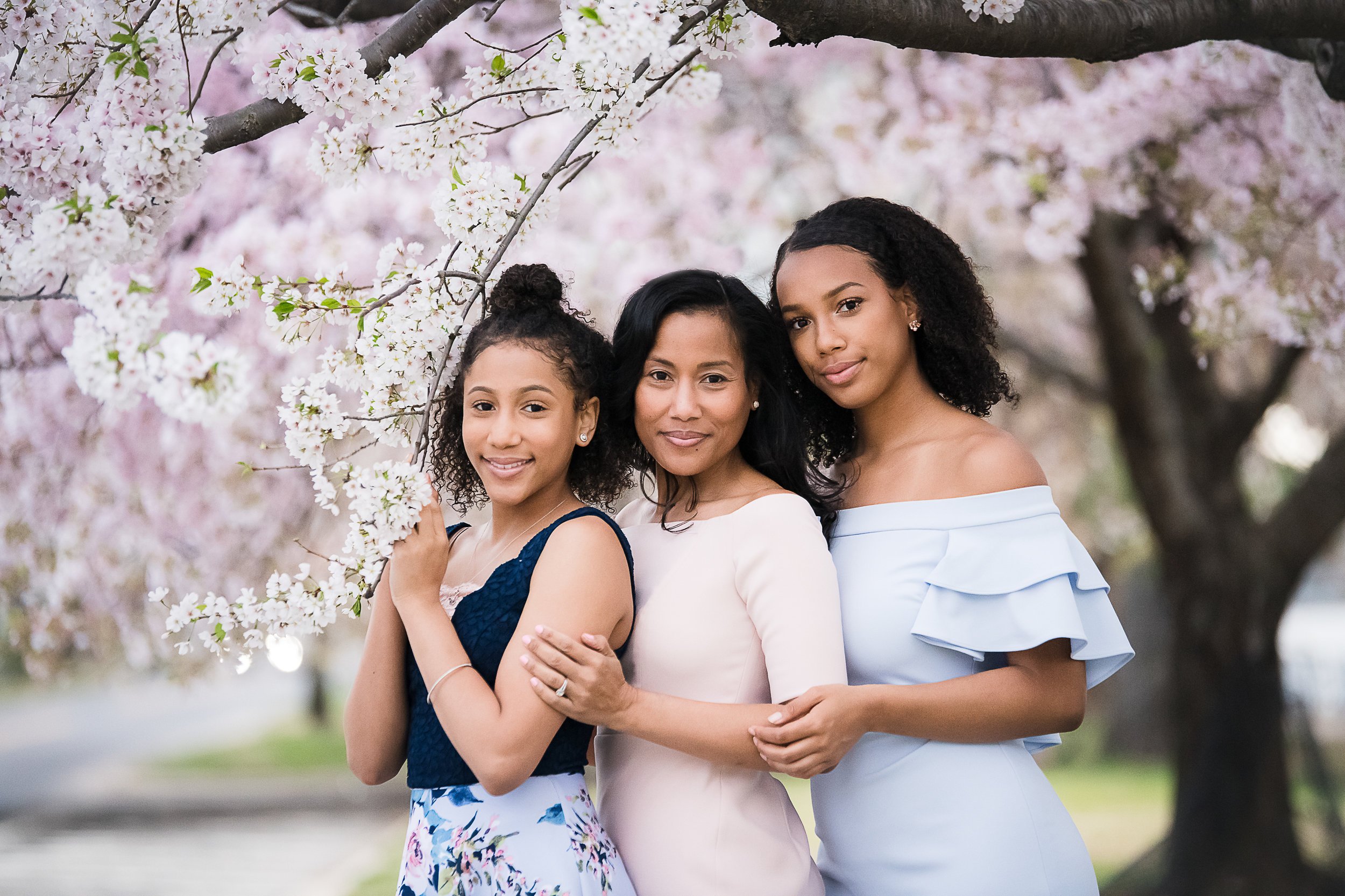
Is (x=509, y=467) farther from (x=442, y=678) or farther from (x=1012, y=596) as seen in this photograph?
(x=1012, y=596)

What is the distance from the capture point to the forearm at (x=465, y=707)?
1633 millimetres

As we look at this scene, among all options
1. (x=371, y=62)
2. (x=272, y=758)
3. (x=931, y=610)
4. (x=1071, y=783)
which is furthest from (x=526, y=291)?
(x=272, y=758)

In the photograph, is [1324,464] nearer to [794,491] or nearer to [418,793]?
[794,491]

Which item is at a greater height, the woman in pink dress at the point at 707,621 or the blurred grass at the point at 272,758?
the woman in pink dress at the point at 707,621

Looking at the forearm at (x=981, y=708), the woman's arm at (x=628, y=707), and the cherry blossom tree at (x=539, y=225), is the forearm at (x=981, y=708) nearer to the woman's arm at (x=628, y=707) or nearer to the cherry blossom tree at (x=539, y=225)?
the woman's arm at (x=628, y=707)

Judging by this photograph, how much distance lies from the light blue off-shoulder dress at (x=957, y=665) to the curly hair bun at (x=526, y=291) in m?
0.73

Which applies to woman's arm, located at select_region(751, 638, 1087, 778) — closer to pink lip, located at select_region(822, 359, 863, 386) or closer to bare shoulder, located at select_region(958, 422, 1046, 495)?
bare shoulder, located at select_region(958, 422, 1046, 495)

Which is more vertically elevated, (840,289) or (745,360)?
(840,289)

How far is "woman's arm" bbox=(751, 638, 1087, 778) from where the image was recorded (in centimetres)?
168

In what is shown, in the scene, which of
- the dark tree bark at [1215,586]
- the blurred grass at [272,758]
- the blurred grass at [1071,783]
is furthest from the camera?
the blurred grass at [272,758]

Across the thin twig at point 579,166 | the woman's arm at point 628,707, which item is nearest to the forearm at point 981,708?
the woman's arm at point 628,707

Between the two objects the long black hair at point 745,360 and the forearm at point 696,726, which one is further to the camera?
the long black hair at point 745,360

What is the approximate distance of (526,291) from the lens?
77.0 inches

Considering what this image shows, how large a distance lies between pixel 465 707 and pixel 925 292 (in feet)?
3.90
